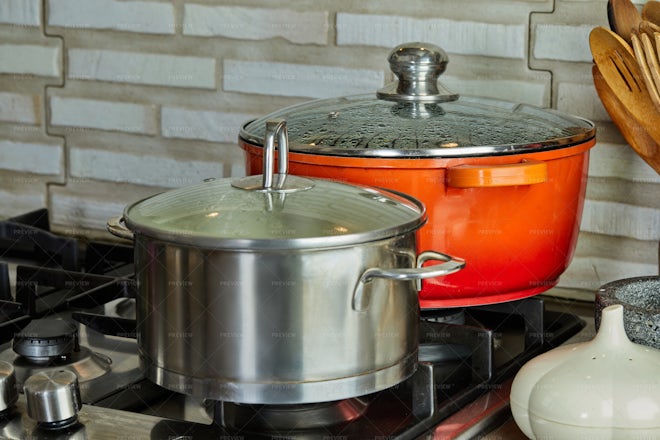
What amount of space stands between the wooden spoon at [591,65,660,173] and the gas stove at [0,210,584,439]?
206 millimetres

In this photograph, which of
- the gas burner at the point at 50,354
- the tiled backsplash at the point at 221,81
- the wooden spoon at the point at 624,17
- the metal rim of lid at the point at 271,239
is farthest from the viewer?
the tiled backsplash at the point at 221,81

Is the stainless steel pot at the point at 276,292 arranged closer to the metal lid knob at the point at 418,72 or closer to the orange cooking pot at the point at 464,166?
the orange cooking pot at the point at 464,166

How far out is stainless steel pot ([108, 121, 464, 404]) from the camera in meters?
0.72

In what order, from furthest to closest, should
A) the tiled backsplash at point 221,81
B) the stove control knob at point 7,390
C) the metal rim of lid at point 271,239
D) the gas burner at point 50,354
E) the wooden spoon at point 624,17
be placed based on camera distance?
the tiled backsplash at point 221,81, the wooden spoon at point 624,17, the gas burner at point 50,354, the stove control knob at point 7,390, the metal rim of lid at point 271,239

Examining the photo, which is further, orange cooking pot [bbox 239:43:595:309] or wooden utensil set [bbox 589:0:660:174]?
wooden utensil set [bbox 589:0:660:174]

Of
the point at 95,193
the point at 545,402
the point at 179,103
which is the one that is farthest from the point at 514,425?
the point at 95,193

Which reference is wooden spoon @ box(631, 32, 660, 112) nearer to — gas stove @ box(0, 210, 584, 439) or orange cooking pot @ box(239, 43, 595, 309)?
orange cooking pot @ box(239, 43, 595, 309)

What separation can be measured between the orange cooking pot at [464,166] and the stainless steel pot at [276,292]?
0.36 feet

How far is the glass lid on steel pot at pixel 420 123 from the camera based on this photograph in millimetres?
900

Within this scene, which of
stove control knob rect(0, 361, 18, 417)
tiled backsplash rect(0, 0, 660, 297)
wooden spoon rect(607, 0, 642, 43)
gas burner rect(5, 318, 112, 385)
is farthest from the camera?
tiled backsplash rect(0, 0, 660, 297)

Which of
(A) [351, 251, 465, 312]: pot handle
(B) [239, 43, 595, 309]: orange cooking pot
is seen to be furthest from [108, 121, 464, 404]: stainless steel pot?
(B) [239, 43, 595, 309]: orange cooking pot

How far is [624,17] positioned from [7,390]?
721 mm

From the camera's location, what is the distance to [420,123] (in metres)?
0.94

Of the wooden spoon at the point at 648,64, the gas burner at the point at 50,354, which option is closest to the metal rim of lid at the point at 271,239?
the gas burner at the point at 50,354
